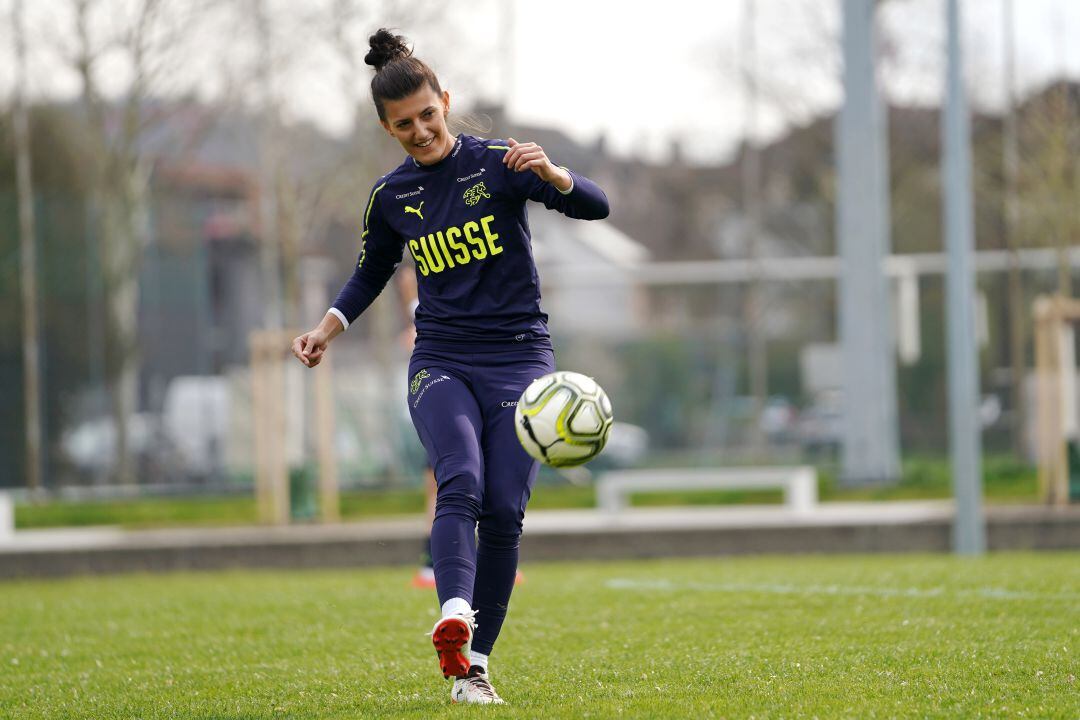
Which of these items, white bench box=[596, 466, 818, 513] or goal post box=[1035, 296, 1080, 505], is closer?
goal post box=[1035, 296, 1080, 505]

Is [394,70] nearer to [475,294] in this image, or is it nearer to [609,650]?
[475,294]

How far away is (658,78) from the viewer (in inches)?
830

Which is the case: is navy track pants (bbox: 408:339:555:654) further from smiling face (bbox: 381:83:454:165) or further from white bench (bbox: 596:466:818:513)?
white bench (bbox: 596:466:818:513)

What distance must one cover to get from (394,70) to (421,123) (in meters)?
0.20

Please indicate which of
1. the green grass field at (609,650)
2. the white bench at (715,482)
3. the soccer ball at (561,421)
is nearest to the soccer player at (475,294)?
the soccer ball at (561,421)

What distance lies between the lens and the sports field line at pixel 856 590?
754 centimetres

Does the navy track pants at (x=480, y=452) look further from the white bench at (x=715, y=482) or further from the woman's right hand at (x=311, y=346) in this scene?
the white bench at (x=715, y=482)

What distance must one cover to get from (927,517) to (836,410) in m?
6.33

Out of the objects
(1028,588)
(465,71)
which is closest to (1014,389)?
(465,71)

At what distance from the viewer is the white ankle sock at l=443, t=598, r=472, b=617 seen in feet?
15.4

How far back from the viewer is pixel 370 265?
5641 mm

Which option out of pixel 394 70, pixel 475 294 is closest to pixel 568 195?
pixel 475 294

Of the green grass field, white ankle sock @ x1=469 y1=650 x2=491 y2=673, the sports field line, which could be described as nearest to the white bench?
the green grass field

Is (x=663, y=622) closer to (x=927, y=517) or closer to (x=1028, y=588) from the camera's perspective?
(x=1028, y=588)
